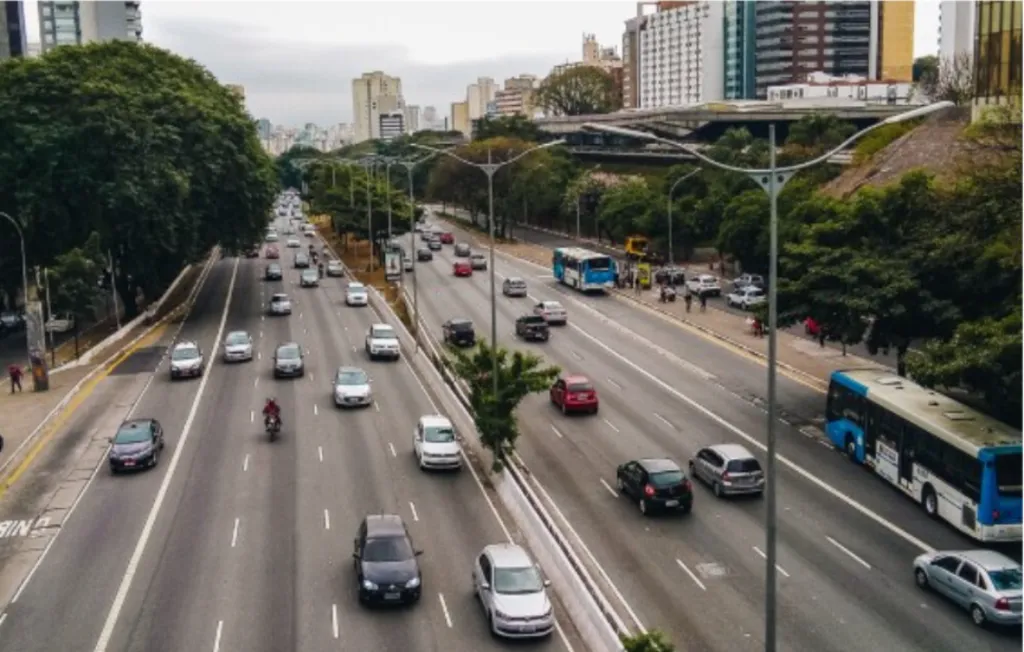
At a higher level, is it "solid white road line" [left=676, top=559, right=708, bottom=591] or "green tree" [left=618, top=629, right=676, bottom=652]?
"green tree" [left=618, top=629, right=676, bottom=652]

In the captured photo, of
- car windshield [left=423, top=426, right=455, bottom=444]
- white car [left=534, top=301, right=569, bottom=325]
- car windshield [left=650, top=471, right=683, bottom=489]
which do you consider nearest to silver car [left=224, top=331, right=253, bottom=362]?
white car [left=534, top=301, right=569, bottom=325]

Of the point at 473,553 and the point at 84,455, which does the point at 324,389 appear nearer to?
the point at 84,455

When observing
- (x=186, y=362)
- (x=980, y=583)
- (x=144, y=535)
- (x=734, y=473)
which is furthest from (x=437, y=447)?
(x=186, y=362)

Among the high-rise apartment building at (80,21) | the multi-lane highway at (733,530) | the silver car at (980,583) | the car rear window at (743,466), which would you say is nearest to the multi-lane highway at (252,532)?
the multi-lane highway at (733,530)

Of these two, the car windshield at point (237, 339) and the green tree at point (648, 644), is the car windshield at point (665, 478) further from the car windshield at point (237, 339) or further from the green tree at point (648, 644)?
the car windshield at point (237, 339)

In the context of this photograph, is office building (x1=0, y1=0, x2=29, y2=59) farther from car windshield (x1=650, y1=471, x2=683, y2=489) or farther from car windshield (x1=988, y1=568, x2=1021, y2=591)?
car windshield (x1=988, y1=568, x2=1021, y2=591)

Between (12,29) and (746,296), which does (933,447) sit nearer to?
(746,296)
